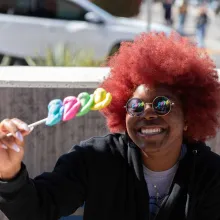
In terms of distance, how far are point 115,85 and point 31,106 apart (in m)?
1.04

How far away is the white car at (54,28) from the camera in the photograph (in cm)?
1054

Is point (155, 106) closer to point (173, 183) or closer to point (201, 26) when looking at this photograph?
point (173, 183)

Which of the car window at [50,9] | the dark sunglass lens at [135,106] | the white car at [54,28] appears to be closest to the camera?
the dark sunglass lens at [135,106]

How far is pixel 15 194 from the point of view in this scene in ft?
7.56

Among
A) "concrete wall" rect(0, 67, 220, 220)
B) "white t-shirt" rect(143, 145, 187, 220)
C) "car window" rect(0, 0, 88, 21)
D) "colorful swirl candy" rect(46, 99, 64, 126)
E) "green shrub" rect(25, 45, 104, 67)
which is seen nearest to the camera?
"colorful swirl candy" rect(46, 99, 64, 126)

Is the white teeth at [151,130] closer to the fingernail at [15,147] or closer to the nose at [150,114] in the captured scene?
the nose at [150,114]

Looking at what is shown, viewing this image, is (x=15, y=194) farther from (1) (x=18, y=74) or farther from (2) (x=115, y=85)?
(1) (x=18, y=74)

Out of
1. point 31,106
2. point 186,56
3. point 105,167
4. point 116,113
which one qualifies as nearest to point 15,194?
point 105,167

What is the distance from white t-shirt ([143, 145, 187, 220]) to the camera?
8.65 feet

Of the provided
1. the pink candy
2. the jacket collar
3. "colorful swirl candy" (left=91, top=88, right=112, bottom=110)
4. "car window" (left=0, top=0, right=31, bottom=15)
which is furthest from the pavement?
the pink candy

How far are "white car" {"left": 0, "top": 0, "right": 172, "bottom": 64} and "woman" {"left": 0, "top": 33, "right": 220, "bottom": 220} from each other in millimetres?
7782

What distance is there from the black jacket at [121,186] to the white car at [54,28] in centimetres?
785

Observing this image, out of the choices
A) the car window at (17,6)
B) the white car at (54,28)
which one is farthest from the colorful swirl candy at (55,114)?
the car window at (17,6)

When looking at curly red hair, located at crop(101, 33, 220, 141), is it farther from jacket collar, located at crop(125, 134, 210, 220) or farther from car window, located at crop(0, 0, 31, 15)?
car window, located at crop(0, 0, 31, 15)
